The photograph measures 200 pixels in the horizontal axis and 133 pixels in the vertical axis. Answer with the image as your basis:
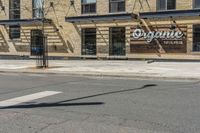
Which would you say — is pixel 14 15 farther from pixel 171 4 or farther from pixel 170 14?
pixel 170 14

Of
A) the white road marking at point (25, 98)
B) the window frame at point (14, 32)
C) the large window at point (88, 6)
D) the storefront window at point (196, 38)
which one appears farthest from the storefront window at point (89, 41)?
the white road marking at point (25, 98)

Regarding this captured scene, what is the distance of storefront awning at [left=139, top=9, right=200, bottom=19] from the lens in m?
28.0

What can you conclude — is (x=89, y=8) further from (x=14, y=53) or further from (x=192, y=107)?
(x=192, y=107)

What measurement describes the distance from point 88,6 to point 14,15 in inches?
315

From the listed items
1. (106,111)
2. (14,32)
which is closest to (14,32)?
(14,32)

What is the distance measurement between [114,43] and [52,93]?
18.9m

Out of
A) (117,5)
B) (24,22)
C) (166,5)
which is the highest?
(117,5)

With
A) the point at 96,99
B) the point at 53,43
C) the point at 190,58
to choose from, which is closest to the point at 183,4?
the point at 190,58

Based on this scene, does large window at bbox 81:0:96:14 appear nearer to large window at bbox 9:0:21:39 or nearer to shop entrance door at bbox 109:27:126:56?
shop entrance door at bbox 109:27:126:56

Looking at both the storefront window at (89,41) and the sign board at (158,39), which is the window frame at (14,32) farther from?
the sign board at (158,39)

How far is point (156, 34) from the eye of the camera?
30.0 meters

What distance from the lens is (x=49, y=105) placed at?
36.5ft

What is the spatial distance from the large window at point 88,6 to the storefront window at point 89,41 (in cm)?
138

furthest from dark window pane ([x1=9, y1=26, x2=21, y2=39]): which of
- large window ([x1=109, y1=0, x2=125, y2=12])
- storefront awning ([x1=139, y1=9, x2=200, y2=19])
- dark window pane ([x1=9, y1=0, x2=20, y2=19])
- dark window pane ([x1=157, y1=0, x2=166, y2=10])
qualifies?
dark window pane ([x1=157, y1=0, x2=166, y2=10])
